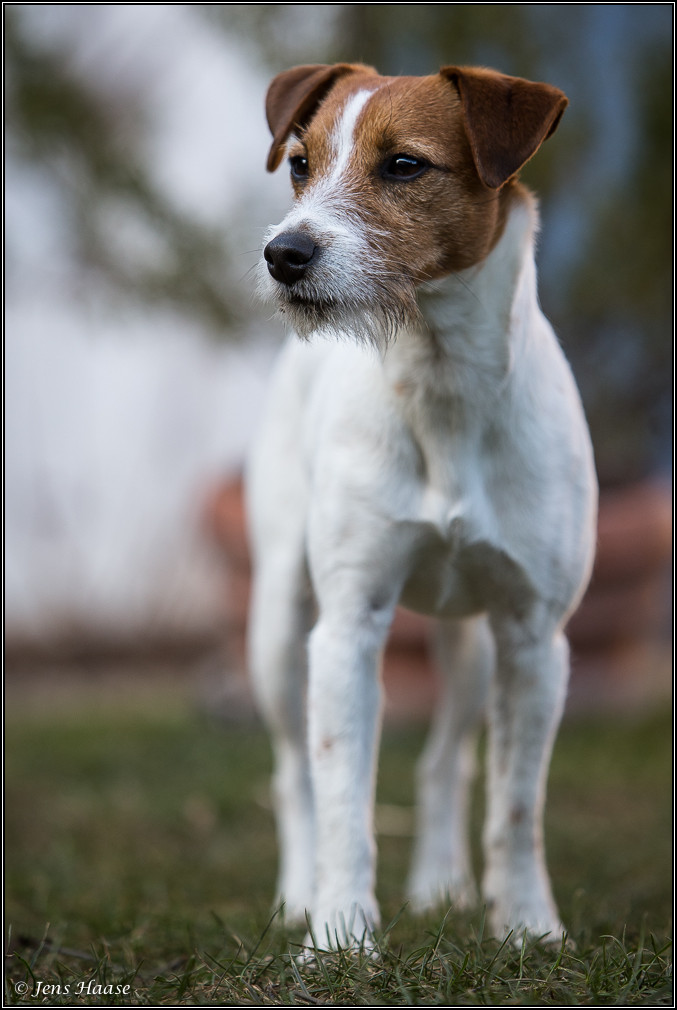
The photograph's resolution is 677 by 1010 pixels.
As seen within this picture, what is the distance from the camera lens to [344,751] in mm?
2553

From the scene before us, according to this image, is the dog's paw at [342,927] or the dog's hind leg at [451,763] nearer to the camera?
the dog's paw at [342,927]

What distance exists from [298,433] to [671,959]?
185 centimetres

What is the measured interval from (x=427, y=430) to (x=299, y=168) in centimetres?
76

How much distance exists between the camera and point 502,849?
2.81m

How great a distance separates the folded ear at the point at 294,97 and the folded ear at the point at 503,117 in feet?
1.44

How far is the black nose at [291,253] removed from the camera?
2311 mm

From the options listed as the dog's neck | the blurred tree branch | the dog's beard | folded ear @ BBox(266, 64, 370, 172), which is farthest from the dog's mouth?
the blurred tree branch

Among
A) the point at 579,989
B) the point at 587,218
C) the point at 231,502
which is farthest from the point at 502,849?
the point at 587,218

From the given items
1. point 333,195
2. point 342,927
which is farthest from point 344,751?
point 333,195

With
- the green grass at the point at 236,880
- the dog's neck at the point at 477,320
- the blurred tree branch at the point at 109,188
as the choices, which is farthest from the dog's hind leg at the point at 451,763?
the blurred tree branch at the point at 109,188

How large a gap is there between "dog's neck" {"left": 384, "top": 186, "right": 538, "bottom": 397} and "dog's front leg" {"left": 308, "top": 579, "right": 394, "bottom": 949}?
0.61 meters

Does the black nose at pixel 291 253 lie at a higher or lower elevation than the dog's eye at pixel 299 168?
lower

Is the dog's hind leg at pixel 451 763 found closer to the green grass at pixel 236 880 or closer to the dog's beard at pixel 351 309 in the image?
the green grass at pixel 236 880

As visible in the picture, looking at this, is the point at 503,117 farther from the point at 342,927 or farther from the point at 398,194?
the point at 342,927
